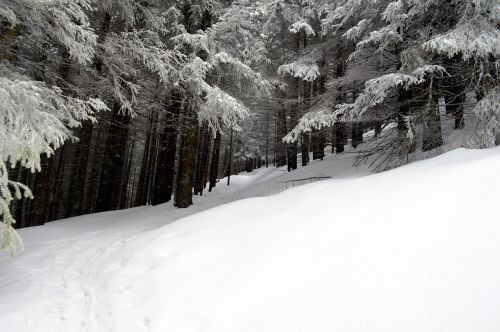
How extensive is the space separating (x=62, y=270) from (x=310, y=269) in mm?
4487

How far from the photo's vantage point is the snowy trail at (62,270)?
3.88 m

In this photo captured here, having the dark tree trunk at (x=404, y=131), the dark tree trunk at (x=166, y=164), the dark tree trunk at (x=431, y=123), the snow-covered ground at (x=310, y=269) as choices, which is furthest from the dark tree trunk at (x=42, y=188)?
the dark tree trunk at (x=431, y=123)

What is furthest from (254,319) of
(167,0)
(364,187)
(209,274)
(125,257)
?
(167,0)

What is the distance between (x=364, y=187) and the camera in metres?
5.35

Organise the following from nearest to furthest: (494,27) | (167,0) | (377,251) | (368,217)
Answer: (377,251)
(368,217)
(494,27)
(167,0)

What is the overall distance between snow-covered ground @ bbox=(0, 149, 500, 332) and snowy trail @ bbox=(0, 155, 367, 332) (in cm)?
3

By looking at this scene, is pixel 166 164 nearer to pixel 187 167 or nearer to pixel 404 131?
pixel 187 167

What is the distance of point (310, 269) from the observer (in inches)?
136

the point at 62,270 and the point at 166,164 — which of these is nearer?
the point at 62,270

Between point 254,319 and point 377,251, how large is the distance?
1411 mm

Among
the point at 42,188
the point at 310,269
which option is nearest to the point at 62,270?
the point at 310,269

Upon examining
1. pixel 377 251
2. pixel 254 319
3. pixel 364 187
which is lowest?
pixel 254 319

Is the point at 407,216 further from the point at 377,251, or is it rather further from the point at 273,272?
the point at 273,272

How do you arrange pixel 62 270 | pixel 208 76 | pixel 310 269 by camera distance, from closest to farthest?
pixel 310 269
pixel 62 270
pixel 208 76
